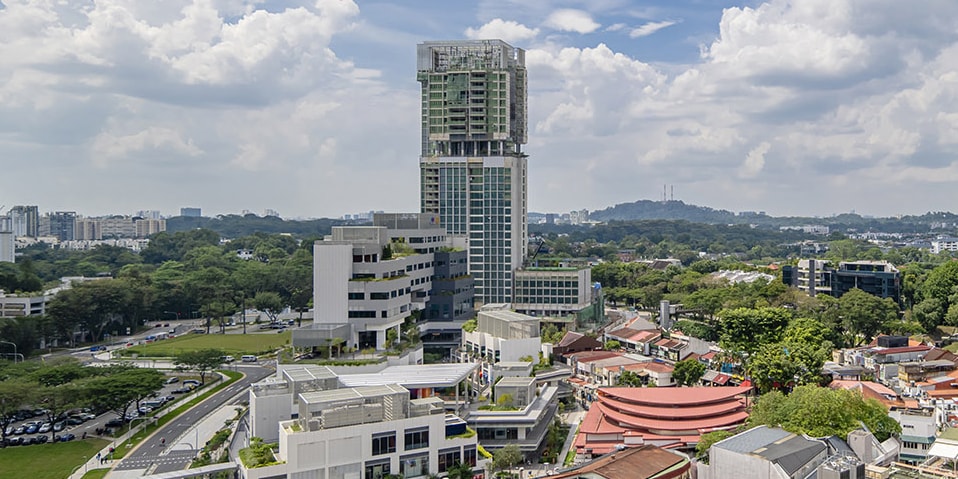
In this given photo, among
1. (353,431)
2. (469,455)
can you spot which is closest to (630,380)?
(469,455)

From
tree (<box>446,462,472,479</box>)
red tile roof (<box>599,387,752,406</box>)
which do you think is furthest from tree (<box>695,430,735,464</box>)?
tree (<box>446,462,472,479</box>)

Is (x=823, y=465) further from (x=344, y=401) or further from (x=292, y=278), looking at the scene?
(x=292, y=278)

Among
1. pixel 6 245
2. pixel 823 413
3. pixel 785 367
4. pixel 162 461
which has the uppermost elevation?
pixel 6 245

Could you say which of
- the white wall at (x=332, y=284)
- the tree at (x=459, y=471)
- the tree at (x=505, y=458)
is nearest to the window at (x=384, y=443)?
the tree at (x=459, y=471)

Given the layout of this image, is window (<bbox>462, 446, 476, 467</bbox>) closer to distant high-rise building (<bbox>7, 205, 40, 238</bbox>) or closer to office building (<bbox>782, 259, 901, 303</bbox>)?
office building (<bbox>782, 259, 901, 303</bbox>)

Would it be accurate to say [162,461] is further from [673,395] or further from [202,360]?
[673,395]

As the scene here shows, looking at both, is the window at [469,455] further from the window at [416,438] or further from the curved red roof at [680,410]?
the curved red roof at [680,410]

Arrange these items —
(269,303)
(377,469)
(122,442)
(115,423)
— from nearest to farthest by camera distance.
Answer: (377,469) < (122,442) < (115,423) < (269,303)
